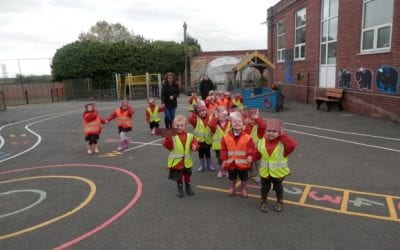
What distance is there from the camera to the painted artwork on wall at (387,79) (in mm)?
11853

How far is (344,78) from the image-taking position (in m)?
15.1

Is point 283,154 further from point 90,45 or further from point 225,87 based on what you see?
point 90,45

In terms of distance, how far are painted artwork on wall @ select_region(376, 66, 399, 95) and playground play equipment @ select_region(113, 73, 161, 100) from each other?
20.9 m

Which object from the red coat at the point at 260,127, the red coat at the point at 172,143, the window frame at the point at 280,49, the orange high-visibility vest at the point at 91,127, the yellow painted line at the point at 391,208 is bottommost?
the yellow painted line at the point at 391,208

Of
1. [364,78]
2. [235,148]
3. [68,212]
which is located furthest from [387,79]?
[68,212]

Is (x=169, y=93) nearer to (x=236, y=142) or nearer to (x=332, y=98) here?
(x=236, y=142)

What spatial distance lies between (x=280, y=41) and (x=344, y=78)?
30.5 feet

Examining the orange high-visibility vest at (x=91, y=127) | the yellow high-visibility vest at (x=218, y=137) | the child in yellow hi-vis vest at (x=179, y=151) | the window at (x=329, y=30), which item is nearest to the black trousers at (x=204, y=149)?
the yellow high-visibility vest at (x=218, y=137)

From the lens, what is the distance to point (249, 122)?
21.2ft

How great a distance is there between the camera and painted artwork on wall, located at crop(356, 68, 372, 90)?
523 inches

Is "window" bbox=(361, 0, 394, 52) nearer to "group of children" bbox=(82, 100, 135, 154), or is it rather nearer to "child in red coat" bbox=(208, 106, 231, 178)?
"child in red coat" bbox=(208, 106, 231, 178)

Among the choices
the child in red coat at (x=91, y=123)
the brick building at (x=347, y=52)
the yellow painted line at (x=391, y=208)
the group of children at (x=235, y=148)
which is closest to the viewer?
the yellow painted line at (x=391, y=208)

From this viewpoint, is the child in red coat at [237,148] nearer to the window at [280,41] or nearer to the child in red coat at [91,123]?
the child in red coat at [91,123]

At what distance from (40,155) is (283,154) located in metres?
7.14
